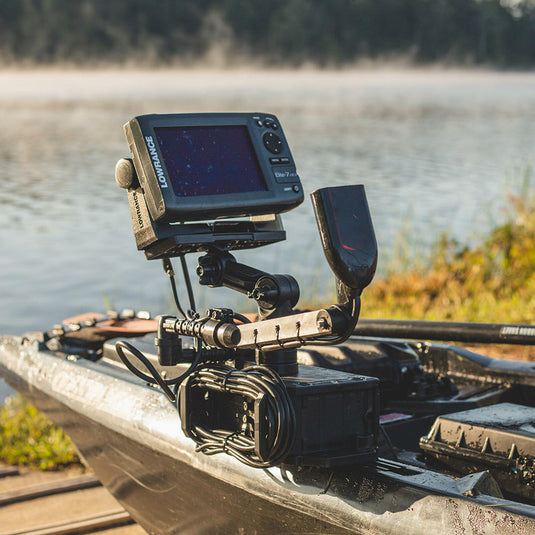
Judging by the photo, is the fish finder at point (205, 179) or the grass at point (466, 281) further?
the grass at point (466, 281)

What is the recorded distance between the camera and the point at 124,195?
15.1 m

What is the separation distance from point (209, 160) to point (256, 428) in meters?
0.74

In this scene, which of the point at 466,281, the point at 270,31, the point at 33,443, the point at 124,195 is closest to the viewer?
the point at 33,443

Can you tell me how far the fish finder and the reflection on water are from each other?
5.66 m

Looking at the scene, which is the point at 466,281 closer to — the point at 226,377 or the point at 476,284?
the point at 476,284

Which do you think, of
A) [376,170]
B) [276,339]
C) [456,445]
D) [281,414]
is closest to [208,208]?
[276,339]

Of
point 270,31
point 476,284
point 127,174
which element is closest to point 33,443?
point 127,174

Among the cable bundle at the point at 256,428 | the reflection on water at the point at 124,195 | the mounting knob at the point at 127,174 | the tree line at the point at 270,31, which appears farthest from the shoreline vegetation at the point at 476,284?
the tree line at the point at 270,31

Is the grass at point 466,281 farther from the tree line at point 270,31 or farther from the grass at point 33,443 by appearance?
the tree line at point 270,31

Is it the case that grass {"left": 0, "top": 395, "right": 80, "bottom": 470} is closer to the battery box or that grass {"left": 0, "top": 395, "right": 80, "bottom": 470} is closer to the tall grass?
the battery box

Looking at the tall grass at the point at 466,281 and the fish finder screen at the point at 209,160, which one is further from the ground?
the fish finder screen at the point at 209,160

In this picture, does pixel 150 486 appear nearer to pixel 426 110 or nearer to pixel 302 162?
pixel 302 162

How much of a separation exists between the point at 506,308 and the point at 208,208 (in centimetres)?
470

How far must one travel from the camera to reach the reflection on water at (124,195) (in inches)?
379
